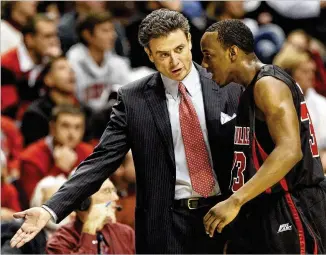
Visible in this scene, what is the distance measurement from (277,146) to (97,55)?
4.06 m

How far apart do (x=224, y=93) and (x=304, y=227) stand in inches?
26.9

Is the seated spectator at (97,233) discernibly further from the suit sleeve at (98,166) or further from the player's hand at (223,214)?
the player's hand at (223,214)

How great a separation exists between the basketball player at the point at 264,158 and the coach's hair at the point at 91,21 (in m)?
3.78

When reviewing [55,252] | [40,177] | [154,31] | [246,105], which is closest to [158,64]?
[154,31]

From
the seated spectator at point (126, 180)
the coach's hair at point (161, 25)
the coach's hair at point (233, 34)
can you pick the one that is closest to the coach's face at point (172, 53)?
the coach's hair at point (161, 25)

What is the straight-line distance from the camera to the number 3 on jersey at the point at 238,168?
11.3 feet

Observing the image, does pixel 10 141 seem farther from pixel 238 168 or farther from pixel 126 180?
pixel 238 168

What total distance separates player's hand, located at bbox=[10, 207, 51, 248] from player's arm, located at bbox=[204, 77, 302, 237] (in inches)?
28.7

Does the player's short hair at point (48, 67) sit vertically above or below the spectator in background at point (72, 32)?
below

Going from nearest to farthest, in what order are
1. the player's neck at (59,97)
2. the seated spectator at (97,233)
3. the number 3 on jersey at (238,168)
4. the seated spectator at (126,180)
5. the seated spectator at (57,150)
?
1. the number 3 on jersey at (238,168)
2. the seated spectator at (97,233)
3. the seated spectator at (126,180)
4. the seated spectator at (57,150)
5. the player's neck at (59,97)

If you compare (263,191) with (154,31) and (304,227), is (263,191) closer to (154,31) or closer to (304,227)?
(304,227)

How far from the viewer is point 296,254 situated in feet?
11.2

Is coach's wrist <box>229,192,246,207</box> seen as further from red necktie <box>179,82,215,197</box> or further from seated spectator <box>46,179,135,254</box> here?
seated spectator <box>46,179,135,254</box>

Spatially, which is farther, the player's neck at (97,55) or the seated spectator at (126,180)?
the player's neck at (97,55)
